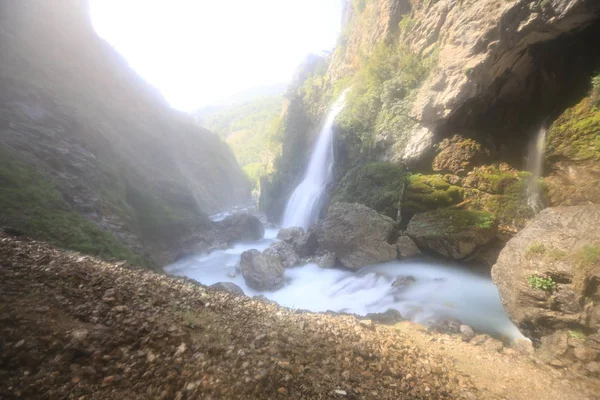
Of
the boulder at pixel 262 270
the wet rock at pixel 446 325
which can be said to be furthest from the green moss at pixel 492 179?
the boulder at pixel 262 270

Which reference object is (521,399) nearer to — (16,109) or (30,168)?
(30,168)

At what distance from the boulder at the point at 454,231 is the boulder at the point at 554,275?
9.48 ft

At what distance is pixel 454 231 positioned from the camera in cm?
1141

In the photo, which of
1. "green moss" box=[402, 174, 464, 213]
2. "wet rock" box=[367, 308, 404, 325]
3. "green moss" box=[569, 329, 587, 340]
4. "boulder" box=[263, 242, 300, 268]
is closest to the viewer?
"green moss" box=[569, 329, 587, 340]

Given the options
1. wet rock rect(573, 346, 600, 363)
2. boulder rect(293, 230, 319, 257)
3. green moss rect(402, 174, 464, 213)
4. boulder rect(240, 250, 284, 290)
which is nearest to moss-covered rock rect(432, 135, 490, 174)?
green moss rect(402, 174, 464, 213)

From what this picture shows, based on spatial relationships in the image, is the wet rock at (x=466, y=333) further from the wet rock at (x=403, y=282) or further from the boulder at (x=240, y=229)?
the boulder at (x=240, y=229)

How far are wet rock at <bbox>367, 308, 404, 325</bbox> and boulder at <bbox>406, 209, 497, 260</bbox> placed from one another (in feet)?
14.7

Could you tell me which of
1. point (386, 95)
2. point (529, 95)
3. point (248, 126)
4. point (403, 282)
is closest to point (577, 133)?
point (529, 95)

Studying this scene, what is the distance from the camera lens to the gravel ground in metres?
2.66

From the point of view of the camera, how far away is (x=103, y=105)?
1281 inches

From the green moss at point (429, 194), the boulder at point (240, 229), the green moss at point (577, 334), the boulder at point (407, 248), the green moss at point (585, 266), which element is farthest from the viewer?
the boulder at point (240, 229)

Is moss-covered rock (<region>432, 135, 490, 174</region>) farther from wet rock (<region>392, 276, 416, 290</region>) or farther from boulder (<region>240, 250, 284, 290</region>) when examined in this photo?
boulder (<region>240, 250, 284, 290</region>)

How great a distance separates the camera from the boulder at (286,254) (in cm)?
1664

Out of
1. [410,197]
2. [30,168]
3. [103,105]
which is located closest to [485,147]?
[410,197]
